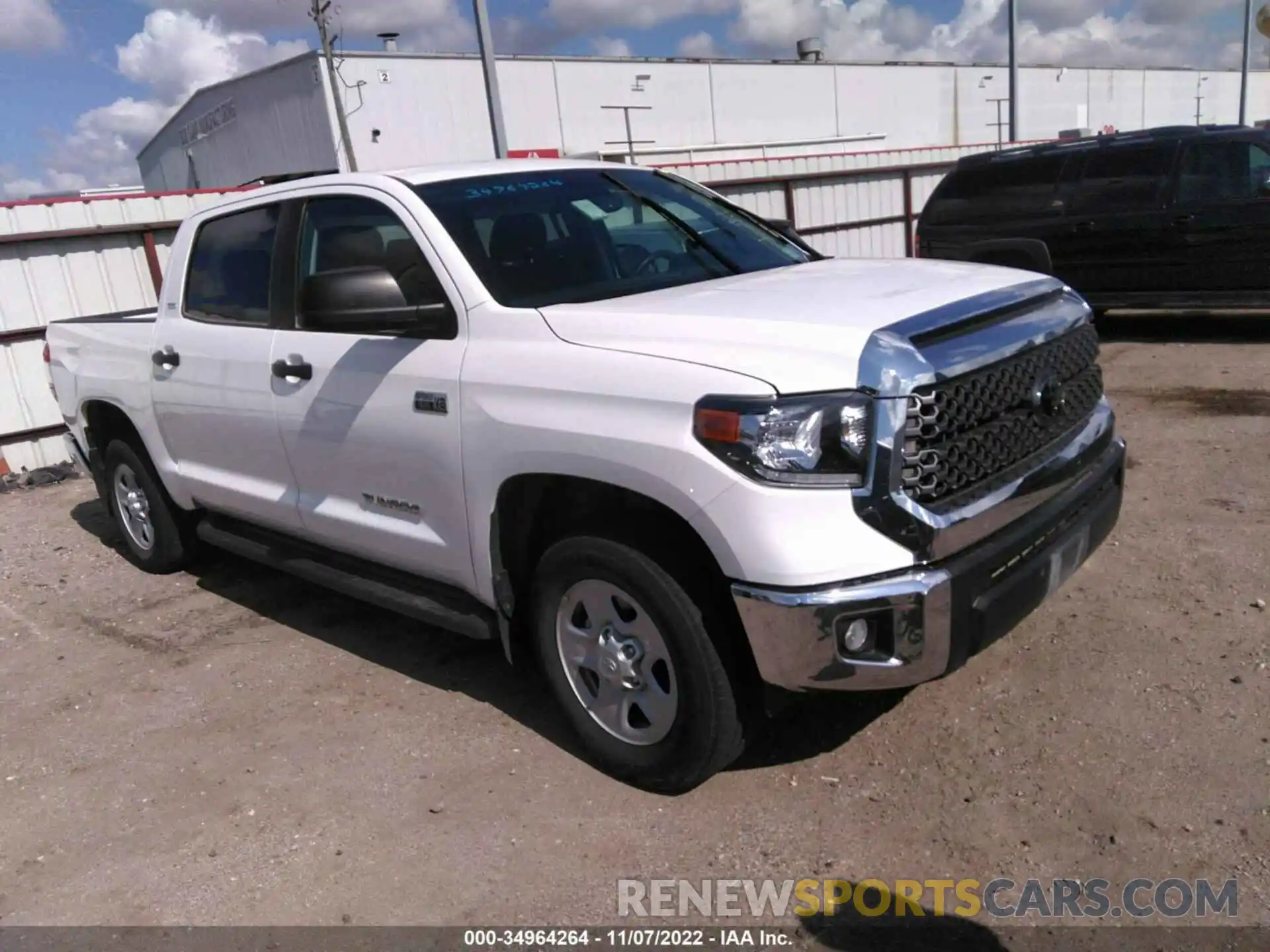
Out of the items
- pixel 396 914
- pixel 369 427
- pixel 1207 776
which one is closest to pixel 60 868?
pixel 396 914

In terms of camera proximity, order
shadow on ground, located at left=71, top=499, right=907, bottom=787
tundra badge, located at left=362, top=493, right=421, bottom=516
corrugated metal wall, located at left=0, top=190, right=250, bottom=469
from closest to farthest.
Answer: shadow on ground, located at left=71, top=499, right=907, bottom=787 < tundra badge, located at left=362, top=493, right=421, bottom=516 < corrugated metal wall, located at left=0, top=190, right=250, bottom=469

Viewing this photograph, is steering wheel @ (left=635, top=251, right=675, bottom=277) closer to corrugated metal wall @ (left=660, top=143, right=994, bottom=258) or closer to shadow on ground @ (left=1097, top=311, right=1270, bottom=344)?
shadow on ground @ (left=1097, top=311, right=1270, bottom=344)

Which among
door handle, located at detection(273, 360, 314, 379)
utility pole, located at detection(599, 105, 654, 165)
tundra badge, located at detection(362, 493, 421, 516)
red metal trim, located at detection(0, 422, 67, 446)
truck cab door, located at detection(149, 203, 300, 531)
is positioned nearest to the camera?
tundra badge, located at detection(362, 493, 421, 516)

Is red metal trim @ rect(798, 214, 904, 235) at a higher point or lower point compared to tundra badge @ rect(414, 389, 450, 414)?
lower

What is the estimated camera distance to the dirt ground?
305cm

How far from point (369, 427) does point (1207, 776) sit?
294cm

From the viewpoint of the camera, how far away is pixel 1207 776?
3.20 meters

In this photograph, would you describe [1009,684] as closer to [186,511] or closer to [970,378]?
[970,378]

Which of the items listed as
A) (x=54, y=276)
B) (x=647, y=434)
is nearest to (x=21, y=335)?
(x=54, y=276)

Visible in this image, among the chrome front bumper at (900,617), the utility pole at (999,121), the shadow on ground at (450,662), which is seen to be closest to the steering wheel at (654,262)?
the chrome front bumper at (900,617)

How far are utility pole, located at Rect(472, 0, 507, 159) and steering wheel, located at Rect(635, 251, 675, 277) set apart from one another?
30.7 ft

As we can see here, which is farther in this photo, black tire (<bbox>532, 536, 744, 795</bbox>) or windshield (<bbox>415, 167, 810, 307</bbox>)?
windshield (<bbox>415, 167, 810, 307</bbox>)

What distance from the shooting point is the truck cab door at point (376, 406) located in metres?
3.64

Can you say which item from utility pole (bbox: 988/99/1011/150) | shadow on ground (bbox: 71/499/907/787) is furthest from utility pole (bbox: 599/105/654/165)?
shadow on ground (bbox: 71/499/907/787)
